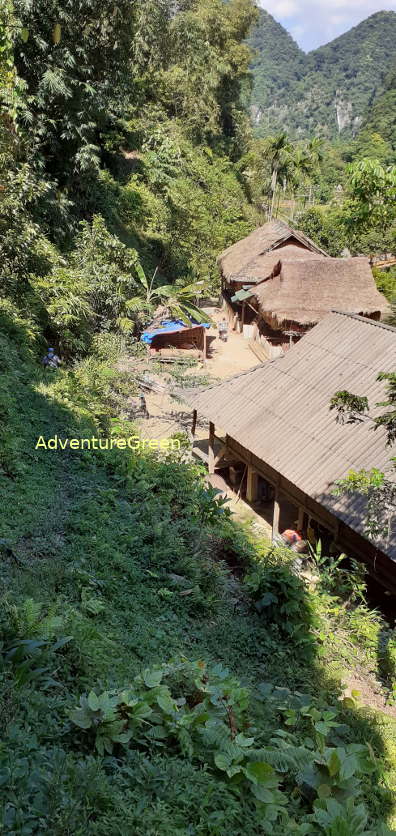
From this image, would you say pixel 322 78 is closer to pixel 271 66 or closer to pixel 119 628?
pixel 271 66

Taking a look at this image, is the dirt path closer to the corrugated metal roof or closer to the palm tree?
the corrugated metal roof

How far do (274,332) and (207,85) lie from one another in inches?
859

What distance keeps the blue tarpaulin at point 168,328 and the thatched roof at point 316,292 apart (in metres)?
3.16

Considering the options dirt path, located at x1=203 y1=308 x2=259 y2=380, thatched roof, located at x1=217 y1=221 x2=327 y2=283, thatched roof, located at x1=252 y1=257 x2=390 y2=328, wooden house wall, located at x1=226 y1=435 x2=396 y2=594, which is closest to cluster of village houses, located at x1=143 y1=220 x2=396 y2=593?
wooden house wall, located at x1=226 y1=435 x2=396 y2=594

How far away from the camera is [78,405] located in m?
12.2

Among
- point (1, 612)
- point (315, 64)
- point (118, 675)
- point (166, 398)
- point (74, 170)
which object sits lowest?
point (166, 398)

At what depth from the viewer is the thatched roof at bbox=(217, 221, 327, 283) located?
2730 centimetres

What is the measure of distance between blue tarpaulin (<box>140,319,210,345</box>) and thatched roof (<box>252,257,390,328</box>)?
10.4 ft

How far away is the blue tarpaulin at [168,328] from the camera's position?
2167 cm

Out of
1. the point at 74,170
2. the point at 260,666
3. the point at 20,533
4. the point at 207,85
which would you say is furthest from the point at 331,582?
the point at 207,85

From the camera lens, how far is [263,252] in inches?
1118

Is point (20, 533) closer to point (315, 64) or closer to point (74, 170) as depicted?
point (74, 170)

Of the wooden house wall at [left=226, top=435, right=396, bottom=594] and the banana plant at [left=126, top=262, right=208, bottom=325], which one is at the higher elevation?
the banana plant at [left=126, top=262, right=208, bottom=325]

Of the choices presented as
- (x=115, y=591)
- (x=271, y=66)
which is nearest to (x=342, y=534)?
(x=115, y=591)
